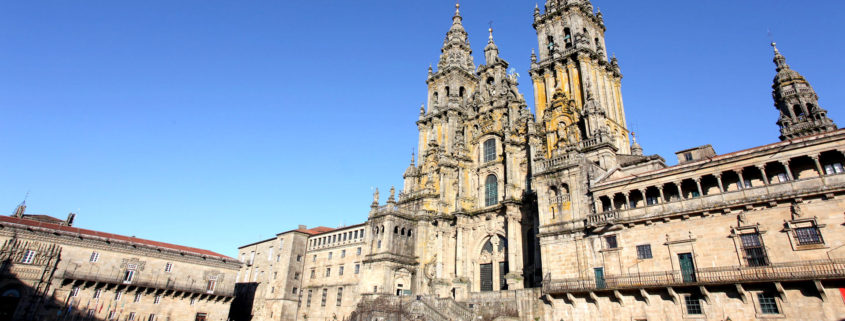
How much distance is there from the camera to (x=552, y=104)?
4034 cm

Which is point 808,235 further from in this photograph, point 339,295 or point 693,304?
point 339,295

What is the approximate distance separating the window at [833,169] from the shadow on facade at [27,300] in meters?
53.3

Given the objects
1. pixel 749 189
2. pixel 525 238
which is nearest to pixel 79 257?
pixel 525 238

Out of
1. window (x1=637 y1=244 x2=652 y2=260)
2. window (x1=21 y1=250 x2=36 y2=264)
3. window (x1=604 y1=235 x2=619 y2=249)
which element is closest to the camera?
window (x1=637 y1=244 x2=652 y2=260)

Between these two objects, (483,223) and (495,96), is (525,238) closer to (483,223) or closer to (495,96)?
(483,223)

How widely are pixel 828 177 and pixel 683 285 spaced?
322 inches

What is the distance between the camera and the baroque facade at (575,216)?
21703mm

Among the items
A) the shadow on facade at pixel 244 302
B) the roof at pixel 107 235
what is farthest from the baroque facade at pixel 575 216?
the roof at pixel 107 235

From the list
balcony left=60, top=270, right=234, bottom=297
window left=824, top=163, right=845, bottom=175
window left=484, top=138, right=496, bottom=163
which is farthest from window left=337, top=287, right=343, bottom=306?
window left=824, top=163, right=845, bottom=175

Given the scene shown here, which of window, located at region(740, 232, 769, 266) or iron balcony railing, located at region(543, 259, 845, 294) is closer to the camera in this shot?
iron balcony railing, located at region(543, 259, 845, 294)

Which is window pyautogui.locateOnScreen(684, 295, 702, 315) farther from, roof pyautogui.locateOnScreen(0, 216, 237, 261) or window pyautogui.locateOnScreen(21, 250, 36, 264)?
window pyautogui.locateOnScreen(21, 250, 36, 264)

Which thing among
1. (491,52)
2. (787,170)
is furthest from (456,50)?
(787,170)

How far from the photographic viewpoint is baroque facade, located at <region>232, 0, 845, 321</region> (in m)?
21.7

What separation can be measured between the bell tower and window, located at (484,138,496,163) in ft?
18.3
